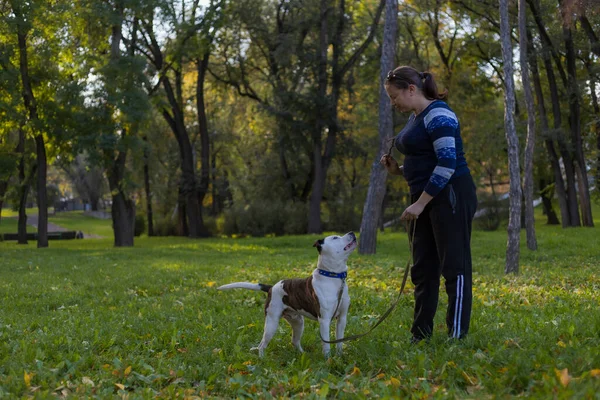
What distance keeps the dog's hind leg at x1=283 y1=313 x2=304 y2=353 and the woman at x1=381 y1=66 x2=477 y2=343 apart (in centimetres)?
136

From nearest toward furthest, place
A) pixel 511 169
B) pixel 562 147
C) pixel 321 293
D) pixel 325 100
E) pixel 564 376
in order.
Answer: pixel 564 376 → pixel 321 293 → pixel 511 169 → pixel 562 147 → pixel 325 100

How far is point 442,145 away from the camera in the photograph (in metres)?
5.45

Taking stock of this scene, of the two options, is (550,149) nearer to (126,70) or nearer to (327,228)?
(327,228)

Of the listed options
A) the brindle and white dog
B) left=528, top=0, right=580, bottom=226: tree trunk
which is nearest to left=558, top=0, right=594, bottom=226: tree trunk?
left=528, top=0, right=580, bottom=226: tree trunk

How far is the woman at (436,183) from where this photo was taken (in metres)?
5.51

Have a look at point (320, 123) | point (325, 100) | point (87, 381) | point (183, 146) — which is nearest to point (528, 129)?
point (325, 100)

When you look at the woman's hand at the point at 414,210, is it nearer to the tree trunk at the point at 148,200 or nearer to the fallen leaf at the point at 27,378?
the fallen leaf at the point at 27,378

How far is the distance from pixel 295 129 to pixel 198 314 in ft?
83.0

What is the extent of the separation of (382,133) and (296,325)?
42.7 feet

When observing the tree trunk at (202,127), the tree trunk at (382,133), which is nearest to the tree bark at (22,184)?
the tree trunk at (202,127)

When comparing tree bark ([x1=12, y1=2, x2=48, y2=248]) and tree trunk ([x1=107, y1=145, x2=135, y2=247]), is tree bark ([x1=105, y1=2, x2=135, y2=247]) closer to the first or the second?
tree trunk ([x1=107, y1=145, x2=135, y2=247])

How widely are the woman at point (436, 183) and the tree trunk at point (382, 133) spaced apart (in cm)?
1099

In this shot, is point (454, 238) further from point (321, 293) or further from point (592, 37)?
point (592, 37)

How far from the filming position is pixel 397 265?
1566cm
